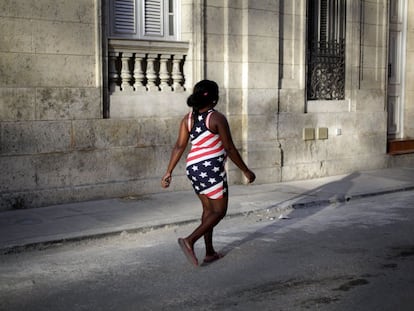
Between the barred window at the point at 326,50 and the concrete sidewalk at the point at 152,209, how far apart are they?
1.83 m

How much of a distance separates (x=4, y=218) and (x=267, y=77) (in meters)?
5.48

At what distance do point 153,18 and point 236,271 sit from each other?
5.88 meters

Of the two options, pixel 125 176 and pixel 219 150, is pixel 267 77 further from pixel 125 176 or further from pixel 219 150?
pixel 219 150

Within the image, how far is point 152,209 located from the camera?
968cm

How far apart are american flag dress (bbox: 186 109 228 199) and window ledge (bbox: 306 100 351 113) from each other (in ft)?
22.4

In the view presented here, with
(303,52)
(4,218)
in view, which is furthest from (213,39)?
(4,218)

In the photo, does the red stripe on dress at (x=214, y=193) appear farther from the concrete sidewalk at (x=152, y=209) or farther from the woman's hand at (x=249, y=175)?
the concrete sidewalk at (x=152, y=209)

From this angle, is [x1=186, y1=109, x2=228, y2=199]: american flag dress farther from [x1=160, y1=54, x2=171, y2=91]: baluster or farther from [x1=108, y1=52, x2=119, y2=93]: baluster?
[x1=160, y1=54, x2=171, y2=91]: baluster

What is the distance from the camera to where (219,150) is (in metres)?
6.73

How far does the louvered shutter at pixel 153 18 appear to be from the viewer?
1130 cm

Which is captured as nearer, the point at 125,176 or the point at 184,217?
the point at 184,217

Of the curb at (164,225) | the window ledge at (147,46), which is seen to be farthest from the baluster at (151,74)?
the curb at (164,225)

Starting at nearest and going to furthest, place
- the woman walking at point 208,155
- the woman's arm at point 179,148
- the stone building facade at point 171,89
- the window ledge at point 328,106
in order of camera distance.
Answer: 1. the woman walking at point 208,155
2. the woman's arm at point 179,148
3. the stone building facade at point 171,89
4. the window ledge at point 328,106

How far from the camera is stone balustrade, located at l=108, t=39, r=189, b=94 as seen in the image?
10.7 meters
